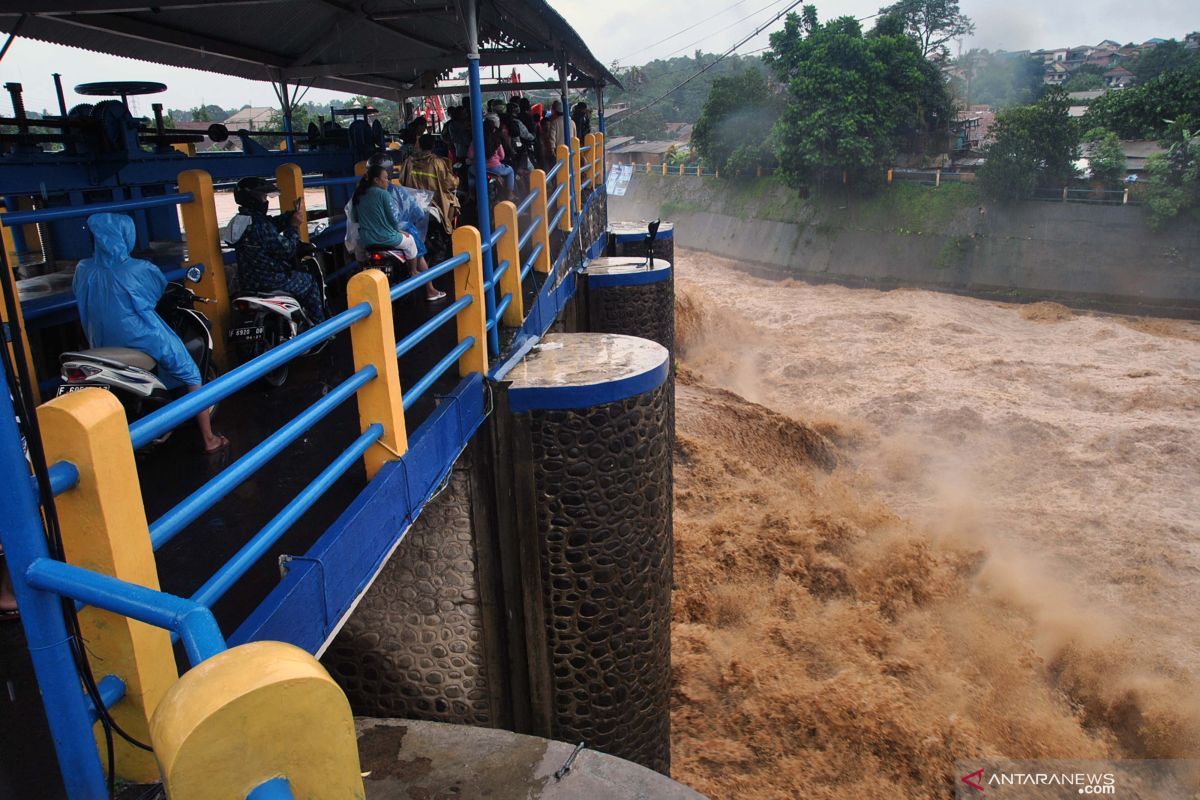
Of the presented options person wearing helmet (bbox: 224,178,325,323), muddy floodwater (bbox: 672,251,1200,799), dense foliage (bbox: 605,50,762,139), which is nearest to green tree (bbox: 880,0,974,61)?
→ dense foliage (bbox: 605,50,762,139)

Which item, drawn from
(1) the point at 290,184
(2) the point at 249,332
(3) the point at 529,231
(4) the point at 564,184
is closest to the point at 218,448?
(2) the point at 249,332

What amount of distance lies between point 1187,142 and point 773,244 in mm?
12245

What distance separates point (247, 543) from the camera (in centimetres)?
252

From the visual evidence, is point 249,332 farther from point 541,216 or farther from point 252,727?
point 252,727

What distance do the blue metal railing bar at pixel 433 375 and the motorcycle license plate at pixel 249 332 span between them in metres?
1.13

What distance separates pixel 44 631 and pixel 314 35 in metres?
8.52

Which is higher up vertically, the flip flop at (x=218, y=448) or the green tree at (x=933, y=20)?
the green tree at (x=933, y=20)

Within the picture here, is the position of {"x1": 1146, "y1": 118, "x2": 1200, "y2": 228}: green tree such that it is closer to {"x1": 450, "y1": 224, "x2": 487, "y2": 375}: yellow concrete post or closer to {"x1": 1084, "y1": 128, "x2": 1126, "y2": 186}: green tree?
{"x1": 1084, "y1": 128, "x2": 1126, "y2": 186}: green tree

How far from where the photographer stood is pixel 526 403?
4840mm

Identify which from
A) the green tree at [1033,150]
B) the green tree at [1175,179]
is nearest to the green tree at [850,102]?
the green tree at [1033,150]

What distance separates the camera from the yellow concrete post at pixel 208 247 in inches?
188

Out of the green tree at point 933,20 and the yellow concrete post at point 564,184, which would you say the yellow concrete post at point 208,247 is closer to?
the yellow concrete post at point 564,184

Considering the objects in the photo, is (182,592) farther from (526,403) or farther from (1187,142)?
(1187,142)

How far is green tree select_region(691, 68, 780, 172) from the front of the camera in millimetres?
33656
